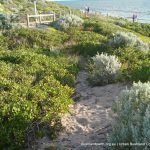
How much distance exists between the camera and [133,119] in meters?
6.34

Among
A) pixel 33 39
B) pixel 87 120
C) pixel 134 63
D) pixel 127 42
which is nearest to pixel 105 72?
pixel 134 63

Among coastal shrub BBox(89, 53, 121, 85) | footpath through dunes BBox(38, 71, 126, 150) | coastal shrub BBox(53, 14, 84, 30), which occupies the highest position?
coastal shrub BBox(53, 14, 84, 30)

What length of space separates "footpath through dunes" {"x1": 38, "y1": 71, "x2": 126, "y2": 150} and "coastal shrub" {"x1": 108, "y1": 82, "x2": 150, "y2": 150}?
63 cm

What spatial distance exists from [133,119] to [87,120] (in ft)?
6.40

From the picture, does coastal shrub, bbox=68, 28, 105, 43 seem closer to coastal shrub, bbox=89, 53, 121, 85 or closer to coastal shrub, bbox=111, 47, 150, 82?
coastal shrub, bbox=111, 47, 150, 82

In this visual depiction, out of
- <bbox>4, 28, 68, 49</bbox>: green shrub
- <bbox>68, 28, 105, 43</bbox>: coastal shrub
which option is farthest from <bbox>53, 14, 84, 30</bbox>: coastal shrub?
<bbox>4, 28, 68, 49</bbox>: green shrub

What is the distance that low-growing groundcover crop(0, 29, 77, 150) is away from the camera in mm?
6996

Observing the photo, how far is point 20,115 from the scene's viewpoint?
7.23 metres

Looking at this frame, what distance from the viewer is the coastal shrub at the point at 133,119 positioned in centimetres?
572

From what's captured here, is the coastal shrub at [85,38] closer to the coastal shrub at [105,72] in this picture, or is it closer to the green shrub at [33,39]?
the green shrub at [33,39]

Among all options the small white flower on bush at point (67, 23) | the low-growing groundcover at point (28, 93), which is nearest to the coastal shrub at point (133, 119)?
the low-growing groundcover at point (28, 93)

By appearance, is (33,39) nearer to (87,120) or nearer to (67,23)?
(67,23)

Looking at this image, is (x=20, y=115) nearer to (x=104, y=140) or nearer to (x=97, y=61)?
(x=104, y=140)

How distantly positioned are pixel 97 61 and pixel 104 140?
199 inches
